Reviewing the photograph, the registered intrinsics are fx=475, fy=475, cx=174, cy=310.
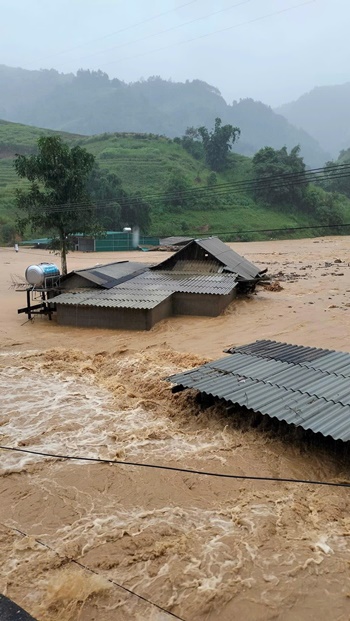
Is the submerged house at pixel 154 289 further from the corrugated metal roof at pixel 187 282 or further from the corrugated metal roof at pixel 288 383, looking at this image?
the corrugated metal roof at pixel 288 383

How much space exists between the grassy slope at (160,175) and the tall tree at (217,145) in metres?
1.80

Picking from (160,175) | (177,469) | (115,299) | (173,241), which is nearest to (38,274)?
(115,299)

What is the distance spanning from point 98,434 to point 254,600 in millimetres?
5127

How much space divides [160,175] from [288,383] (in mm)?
71723

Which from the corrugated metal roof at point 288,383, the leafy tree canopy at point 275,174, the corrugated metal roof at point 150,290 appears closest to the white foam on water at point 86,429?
the corrugated metal roof at point 288,383

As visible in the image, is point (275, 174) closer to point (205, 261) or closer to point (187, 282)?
point (205, 261)

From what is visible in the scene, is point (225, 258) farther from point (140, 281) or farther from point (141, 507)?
point (141, 507)

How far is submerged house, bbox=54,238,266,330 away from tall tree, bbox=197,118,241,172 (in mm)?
63734

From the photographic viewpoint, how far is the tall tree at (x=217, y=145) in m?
82.7

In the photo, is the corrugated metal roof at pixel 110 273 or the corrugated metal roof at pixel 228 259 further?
the corrugated metal roof at pixel 228 259

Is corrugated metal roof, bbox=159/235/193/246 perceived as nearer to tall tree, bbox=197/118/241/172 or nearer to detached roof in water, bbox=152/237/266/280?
detached roof in water, bbox=152/237/266/280

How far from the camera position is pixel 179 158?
86.2 metres

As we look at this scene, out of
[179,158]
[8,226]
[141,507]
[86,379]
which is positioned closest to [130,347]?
[86,379]


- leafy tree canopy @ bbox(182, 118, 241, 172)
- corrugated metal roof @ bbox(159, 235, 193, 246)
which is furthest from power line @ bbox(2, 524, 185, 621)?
leafy tree canopy @ bbox(182, 118, 241, 172)
